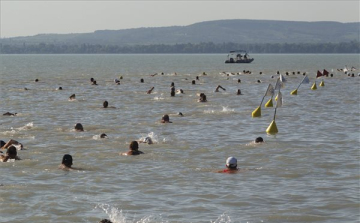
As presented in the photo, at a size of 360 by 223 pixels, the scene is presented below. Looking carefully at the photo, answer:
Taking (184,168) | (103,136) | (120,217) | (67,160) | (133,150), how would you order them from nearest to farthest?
(120,217), (67,160), (184,168), (133,150), (103,136)

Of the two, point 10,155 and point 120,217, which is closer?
point 120,217

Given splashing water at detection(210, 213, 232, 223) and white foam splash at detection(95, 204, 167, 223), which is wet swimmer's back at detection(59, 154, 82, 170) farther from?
splashing water at detection(210, 213, 232, 223)

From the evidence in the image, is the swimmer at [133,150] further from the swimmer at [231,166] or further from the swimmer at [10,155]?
the swimmer at [231,166]

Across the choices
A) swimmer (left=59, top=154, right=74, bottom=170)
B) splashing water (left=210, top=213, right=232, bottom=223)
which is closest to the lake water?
splashing water (left=210, top=213, right=232, bottom=223)

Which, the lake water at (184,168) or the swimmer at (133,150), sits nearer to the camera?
the lake water at (184,168)

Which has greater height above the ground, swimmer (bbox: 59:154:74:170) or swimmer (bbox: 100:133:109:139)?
swimmer (bbox: 59:154:74:170)

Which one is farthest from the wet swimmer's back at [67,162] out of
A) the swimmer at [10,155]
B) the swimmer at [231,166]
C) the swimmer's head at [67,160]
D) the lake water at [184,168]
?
the swimmer at [231,166]

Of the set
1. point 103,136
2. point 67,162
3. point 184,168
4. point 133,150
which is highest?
point 67,162

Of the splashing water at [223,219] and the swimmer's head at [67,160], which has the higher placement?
the swimmer's head at [67,160]

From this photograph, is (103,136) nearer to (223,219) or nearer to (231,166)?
(231,166)

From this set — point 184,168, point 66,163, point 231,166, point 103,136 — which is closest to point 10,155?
point 66,163

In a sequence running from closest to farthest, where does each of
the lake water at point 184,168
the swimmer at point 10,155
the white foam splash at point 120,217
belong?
the white foam splash at point 120,217 → the lake water at point 184,168 → the swimmer at point 10,155

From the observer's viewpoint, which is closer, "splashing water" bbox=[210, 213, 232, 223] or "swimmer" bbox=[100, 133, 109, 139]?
"splashing water" bbox=[210, 213, 232, 223]

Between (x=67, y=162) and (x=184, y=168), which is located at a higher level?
(x=67, y=162)
